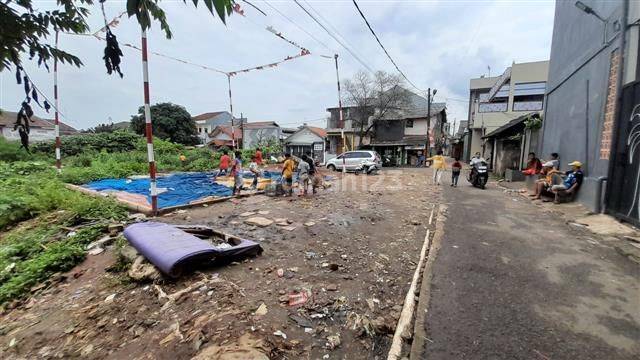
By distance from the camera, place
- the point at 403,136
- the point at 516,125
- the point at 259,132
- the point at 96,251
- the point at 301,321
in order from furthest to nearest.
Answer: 1. the point at 259,132
2. the point at 403,136
3. the point at 516,125
4. the point at 96,251
5. the point at 301,321

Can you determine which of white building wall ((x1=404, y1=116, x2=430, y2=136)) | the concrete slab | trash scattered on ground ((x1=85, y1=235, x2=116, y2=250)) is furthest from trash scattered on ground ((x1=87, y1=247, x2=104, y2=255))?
white building wall ((x1=404, y1=116, x2=430, y2=136))

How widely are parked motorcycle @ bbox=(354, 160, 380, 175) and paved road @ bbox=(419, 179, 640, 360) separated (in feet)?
44.6

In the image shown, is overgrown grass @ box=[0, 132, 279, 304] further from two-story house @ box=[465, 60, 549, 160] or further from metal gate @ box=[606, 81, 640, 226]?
two-story house @ box=[465, 60, 549, 160]

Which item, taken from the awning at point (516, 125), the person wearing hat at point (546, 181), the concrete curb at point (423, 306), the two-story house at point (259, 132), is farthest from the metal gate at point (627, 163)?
the two-story house at point (259, 132)

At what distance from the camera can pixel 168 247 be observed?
3701 mm

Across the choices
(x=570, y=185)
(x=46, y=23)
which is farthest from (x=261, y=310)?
(x=570, y=185)

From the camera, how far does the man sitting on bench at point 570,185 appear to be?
25.0 ft

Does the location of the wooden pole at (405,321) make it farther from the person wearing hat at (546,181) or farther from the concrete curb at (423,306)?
the person wearing hat at (546,181)

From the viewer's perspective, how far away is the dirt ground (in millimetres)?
2547

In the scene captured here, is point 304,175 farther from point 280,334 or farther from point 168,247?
point 280,334

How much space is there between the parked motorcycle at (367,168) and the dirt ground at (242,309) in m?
14.2

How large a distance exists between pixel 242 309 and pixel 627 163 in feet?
25.2

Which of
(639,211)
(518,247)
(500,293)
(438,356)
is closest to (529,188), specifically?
(639,211)

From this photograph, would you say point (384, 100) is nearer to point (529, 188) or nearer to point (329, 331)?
point (529, 188)
